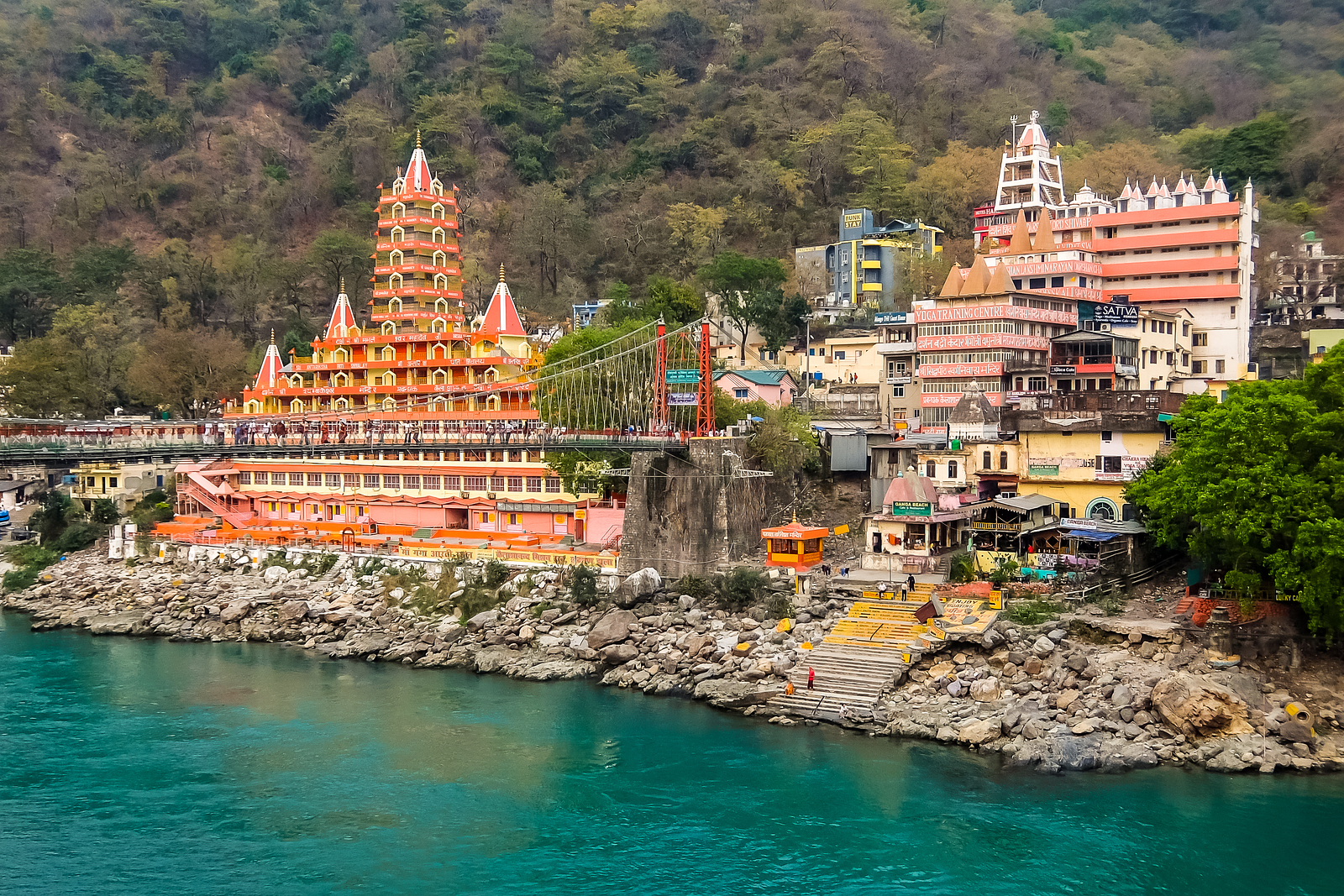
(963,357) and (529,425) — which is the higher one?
(963,357)

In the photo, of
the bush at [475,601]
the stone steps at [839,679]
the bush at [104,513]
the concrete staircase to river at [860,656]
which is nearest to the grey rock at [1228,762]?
the concrete staircase to river at [860,656]

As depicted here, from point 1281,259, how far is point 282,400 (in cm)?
3838

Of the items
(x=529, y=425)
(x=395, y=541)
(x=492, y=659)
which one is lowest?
(x=492, y=659)

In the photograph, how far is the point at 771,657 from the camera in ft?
74.4

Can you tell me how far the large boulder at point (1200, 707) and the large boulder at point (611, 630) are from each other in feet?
34.4

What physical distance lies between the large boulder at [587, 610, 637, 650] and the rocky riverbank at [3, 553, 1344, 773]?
0.04 m

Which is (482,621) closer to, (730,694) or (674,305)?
(730,694)

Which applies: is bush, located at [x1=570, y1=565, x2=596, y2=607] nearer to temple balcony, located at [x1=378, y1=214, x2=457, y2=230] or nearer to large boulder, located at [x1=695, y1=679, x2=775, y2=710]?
large boulder, located at [x1=695, y1=679, x2=775, y2=710]

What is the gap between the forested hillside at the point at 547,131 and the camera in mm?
53375

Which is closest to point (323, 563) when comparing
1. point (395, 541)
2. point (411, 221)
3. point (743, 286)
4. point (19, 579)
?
point (395, 541)

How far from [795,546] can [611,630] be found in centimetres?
449

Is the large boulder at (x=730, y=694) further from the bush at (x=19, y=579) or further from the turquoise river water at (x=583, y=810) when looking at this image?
the bush at (x=19, y=579)

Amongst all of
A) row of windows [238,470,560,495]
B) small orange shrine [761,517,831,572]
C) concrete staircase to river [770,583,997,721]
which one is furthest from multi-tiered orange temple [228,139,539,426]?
concrete staircase to river [770,583,997,721]

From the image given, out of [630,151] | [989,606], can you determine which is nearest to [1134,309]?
[989,606]
